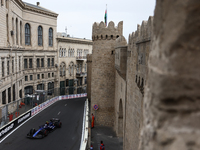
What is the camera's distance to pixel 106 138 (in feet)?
54.5

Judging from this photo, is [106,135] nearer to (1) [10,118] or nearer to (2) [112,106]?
(2) [112,106]

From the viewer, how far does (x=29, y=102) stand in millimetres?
23922

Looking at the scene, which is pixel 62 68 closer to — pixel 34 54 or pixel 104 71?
pixel 34 54

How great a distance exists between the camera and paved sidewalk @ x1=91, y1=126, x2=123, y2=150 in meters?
15.2

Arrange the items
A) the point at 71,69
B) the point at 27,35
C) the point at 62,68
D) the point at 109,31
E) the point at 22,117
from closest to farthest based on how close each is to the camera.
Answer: the point at 109,31, the point at 22,117, the point at 27,35, the point at 62,68, the point at 71,69

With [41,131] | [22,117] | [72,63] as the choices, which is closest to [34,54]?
[72,63]

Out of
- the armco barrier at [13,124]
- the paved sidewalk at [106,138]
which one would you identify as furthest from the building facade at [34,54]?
the paved sidewalk at [106,138]

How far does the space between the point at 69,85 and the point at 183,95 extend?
132 feet

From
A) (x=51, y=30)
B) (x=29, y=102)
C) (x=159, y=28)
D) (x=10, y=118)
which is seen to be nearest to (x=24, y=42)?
(x=51, y=30)

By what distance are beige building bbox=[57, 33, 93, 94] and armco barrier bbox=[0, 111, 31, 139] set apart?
15615 millimetres

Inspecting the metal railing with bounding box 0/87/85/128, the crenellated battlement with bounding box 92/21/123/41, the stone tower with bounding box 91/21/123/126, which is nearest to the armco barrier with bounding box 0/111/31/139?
the metal railing with bounding box 0/87/85/128

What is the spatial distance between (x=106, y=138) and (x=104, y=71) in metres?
5.99

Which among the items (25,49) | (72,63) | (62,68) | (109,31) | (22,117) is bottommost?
(22,117)

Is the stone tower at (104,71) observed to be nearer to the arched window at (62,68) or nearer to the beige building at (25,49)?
the beige building at (25,49)
